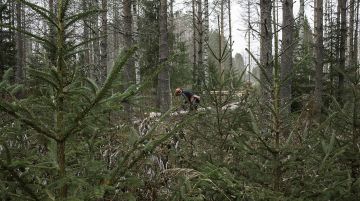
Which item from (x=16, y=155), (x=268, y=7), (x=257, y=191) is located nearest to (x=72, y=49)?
(x=16, y=155)

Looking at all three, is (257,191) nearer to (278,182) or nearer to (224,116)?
(278,182)

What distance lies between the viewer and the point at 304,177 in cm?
326

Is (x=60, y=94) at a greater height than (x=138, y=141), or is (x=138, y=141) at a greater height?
(x=60, y=94)

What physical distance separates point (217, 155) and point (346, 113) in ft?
5.05

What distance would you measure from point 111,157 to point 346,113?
8.42ft

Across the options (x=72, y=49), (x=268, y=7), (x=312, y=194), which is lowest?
(x=312, y=194)

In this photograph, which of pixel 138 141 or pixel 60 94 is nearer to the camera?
pixel 60 94

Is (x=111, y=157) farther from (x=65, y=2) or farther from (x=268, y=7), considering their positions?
(x=268, y=7)

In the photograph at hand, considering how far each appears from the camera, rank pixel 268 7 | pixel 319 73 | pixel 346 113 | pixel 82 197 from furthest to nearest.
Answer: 1. pixel 319 73
2. pixel 268 7
3. pixel 346 113
4. pixel 82 197

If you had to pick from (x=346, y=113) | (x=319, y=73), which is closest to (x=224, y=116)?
(x=346, y=113)

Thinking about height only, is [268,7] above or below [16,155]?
above

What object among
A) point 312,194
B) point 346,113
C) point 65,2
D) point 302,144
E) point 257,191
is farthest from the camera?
point 346,113

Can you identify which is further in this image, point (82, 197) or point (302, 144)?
point (302, 144)

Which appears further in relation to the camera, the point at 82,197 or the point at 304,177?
the point at 304,177
